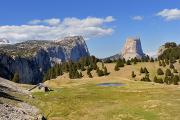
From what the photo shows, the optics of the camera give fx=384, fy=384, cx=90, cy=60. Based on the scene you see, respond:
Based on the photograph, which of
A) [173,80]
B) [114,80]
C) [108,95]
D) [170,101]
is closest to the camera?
[170,101]

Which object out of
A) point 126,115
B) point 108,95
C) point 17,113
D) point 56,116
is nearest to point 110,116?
point 126,115

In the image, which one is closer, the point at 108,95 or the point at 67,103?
the point at 67,103

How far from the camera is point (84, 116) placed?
60281mm

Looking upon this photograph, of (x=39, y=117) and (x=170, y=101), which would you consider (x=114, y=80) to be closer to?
(x=170, y=101)

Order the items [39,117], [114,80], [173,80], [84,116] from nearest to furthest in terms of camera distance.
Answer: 1. [39,117]
2. [84,116]
3. [114,80]
4. [173,80]

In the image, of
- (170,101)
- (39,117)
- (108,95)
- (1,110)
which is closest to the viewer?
(1,110)

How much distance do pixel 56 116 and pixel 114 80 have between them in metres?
79.1

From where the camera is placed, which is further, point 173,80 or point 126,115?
point 173,80

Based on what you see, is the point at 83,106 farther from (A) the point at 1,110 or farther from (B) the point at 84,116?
(A) the point at 1,110

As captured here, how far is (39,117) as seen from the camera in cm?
5528

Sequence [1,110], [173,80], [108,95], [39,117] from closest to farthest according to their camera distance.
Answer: [1,110] < [39,117] < [108,95] < [173,80]

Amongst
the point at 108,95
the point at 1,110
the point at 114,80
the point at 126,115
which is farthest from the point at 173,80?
the point at 1,110

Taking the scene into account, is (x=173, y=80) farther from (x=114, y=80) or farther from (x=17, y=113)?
(x=17, y=113)

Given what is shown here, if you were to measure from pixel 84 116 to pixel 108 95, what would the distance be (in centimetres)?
2881
